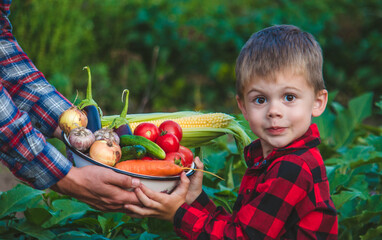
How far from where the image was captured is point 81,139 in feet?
6.87

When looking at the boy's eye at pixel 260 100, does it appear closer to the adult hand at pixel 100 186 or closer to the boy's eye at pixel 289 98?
the boy's eye at pixel 289 98

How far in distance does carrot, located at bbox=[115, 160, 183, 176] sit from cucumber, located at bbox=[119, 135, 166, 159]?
50 millimetres

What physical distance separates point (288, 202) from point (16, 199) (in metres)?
1.34

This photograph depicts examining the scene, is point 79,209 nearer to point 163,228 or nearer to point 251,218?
point 163,228

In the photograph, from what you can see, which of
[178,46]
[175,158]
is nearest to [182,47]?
[178,46]

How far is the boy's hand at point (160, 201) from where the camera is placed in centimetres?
209

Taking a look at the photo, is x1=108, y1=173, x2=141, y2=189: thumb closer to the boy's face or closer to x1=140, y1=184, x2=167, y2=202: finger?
x1=140, y1=184, x2=167, y2=202: finger

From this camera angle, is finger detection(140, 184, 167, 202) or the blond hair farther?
finger detection(140, 184, 167, 202)

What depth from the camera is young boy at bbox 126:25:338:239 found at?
6.06 feet

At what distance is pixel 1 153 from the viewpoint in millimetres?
2246

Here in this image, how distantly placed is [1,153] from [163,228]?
87 centimetres

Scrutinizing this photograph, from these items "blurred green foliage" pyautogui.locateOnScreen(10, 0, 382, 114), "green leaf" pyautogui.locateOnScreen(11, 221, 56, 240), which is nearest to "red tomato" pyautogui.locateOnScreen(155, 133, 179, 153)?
A: "green leaf" pyautogui.locateOnScreen(11, 221, 56, 240)

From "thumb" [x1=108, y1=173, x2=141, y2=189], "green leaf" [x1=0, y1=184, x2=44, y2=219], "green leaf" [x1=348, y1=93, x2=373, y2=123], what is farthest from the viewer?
"green leaf" [x1=348, y1=93, x2=373, y2=123]

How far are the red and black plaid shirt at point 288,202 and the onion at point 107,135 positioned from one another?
1.90 ft
